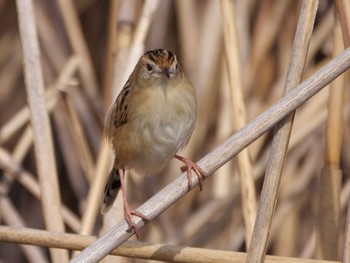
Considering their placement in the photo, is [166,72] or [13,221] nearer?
[166,72]

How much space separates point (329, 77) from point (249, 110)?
164cm

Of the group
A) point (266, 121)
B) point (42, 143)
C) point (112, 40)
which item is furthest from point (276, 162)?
point (112, 40)

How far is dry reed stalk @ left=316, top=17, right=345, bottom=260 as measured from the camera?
258cm

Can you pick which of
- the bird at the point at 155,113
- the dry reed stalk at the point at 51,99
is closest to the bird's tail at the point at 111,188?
the bird at the point at 155,113

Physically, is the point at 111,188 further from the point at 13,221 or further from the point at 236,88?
the point at 13,221

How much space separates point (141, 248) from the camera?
237 centimetres

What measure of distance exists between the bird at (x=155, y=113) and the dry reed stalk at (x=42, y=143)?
9.6 inches

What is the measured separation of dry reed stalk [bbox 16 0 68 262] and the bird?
9.6 inches

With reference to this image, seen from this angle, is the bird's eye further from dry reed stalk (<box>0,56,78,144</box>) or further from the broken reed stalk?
dry reed stalk (<box>0,56,78,144</box>)

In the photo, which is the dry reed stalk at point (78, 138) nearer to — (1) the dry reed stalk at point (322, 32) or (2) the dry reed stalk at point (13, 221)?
(2) the dry reed stalk at point (13, 221)

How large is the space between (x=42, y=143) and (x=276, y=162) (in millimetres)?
912

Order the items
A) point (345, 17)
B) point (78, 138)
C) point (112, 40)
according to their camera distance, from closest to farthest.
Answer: point (345, 17) < point (112, 40) < point (78, 138)

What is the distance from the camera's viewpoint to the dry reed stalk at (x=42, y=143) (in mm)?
2746

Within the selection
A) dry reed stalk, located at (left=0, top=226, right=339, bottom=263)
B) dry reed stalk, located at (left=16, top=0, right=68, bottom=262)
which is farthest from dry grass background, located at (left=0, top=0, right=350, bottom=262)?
dry reed stalk, located at (left=0, top=226, right=339, bottom=263)
